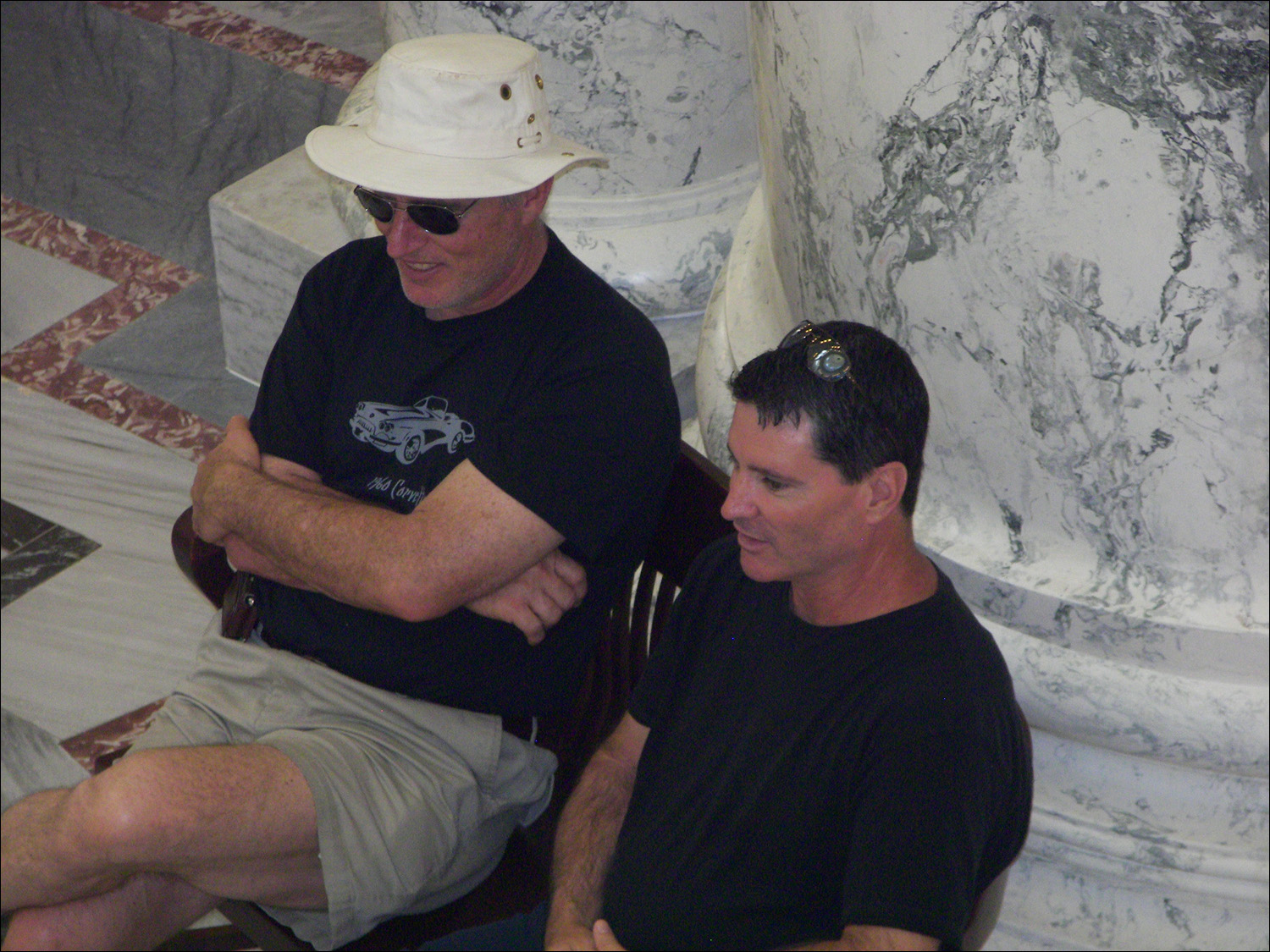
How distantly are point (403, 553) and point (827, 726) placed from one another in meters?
0.63

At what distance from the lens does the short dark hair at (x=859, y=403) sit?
173cm

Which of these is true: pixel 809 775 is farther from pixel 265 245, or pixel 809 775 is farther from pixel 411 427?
pixel 265 245

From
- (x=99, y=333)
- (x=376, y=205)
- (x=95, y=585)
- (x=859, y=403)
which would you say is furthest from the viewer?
(x=99, y=333)

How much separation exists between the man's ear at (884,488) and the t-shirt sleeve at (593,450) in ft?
1.46

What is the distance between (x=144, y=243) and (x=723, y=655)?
3.37 metres

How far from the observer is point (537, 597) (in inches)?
84.5

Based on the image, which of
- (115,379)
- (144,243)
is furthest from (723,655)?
(144,243)

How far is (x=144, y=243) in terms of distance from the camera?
4.80 meters

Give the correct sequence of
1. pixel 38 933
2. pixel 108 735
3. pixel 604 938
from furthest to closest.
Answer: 1. pixel 108 735
2. pixel 38 933
3. pixel 604 938

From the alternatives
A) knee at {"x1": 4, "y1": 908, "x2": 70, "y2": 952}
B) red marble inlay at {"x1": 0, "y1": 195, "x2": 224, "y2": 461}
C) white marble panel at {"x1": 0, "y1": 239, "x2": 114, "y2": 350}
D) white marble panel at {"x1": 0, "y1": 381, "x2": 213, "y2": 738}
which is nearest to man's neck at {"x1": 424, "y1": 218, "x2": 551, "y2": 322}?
knee at {"x1": 4, "y1": 908, "x2": 70, "y2": 952}

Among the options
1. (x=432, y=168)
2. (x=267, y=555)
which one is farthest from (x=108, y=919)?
(x=432, y=168)

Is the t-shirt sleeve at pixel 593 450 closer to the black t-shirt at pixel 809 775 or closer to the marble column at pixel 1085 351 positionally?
the black t-shirt at pixel 809 775

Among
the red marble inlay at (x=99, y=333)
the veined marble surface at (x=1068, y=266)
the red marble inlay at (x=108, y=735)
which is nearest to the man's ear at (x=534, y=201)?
the veined marble surface at (x=1068, y=266)

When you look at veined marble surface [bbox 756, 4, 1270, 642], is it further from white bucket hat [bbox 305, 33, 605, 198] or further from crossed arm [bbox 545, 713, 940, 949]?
crossed arm [bbox 545, 713, 940, 949]
